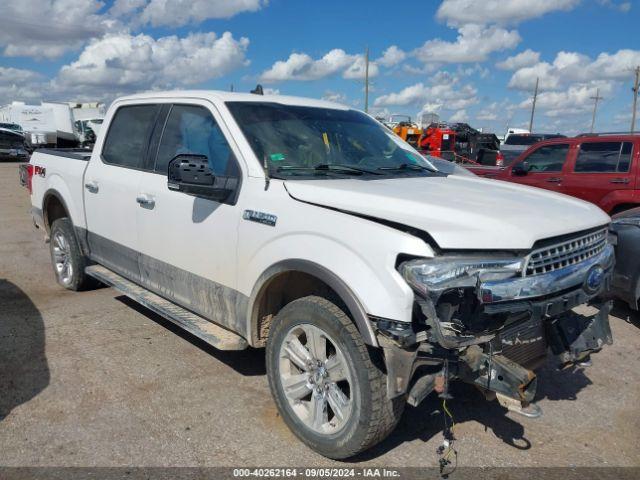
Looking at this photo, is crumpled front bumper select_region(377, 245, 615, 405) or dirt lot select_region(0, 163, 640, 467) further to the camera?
dirt lot select_region(0, 163, 640, 467)

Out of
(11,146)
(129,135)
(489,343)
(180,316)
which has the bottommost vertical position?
(11,146)

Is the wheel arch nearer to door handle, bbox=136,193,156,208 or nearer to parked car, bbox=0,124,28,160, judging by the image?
door handle, bbox=136,193,156,208

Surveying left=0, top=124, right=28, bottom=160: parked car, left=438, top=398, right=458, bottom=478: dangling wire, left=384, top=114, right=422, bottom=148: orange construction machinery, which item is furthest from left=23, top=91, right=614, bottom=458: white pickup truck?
left=0, top=124, right=28, bottom=160: parked car

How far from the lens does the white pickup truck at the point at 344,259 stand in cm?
272

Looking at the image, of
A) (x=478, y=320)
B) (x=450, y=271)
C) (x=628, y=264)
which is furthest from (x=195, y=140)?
(x=628, y=264)

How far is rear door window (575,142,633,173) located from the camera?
8.07 m

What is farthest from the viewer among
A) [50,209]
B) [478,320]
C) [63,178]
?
[50,209]

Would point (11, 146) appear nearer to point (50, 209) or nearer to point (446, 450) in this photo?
point (50, 209)

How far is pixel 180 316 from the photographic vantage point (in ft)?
13.6

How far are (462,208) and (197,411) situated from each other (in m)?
2.11

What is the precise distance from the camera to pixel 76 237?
18.8ft

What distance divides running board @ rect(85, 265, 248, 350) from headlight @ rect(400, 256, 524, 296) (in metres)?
1.48

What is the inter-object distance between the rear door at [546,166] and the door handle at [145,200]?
254 inches

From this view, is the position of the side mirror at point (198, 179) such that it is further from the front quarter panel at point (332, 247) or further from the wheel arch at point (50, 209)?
the wheel arch at point (50, 209)
